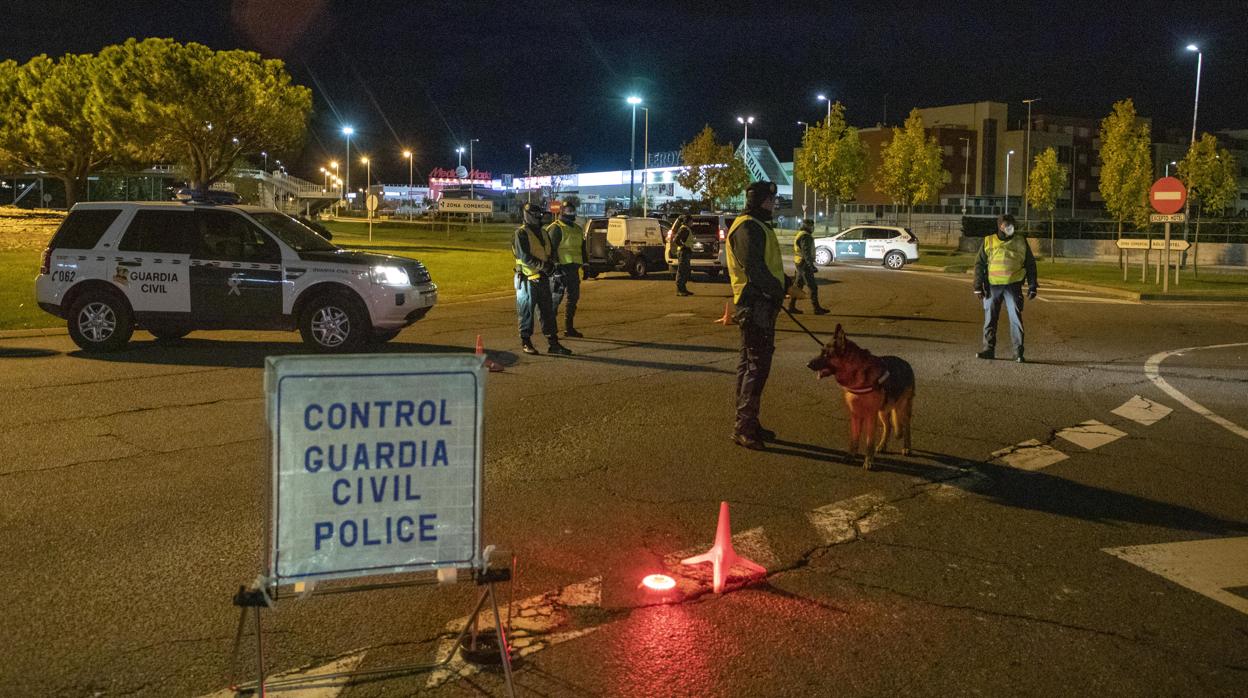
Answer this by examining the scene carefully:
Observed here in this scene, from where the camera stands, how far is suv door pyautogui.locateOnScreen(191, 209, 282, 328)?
512 inches

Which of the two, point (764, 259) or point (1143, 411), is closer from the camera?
point (764, 259)

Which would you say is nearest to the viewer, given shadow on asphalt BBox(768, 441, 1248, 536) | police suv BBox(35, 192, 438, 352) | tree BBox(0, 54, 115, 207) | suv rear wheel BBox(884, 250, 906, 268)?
Result: shadow on asphalt BBox(768, 441, 1248, 536)

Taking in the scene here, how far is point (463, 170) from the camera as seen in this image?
132000mm

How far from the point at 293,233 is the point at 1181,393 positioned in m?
10.4

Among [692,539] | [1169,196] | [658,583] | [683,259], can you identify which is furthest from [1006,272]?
[1169,196]

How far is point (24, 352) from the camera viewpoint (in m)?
12.9

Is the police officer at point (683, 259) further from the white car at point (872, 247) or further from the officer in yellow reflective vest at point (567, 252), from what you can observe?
the white car at point (872, 247)

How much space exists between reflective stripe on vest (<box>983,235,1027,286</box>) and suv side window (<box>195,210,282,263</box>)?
28.4ft

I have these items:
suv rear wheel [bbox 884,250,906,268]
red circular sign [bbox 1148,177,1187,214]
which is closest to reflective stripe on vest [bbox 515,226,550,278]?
red circular sign [bbox 1148,177,1187,214]

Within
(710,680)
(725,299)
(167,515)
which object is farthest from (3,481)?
(725,299)

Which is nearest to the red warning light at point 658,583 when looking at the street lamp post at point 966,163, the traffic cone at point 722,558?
the traffic cone at point 722,558

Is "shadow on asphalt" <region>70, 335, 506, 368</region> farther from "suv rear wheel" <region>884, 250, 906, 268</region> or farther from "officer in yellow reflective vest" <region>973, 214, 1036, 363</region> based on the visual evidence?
"suv rear wheel" <region>884, 250, 906, 268</region>

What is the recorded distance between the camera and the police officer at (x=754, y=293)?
7.95m

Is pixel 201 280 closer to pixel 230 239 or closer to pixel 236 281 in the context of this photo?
pixel 236 281
